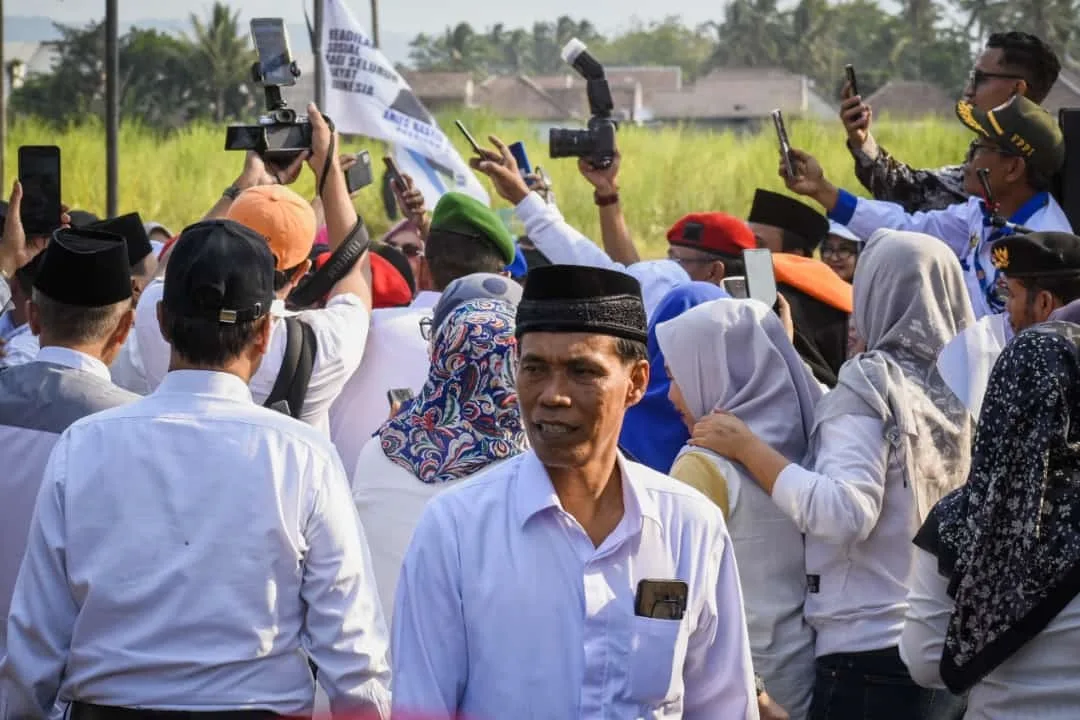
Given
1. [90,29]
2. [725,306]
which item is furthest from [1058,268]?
[90,29]

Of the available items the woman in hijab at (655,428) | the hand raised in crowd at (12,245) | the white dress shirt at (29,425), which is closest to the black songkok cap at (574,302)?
the white dress shirt at (29,425)

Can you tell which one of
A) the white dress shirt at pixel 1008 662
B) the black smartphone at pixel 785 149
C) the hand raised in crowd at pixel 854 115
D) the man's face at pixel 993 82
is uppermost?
the man's face at pixel 993 82

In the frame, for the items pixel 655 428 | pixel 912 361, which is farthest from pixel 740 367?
pixel 655 428

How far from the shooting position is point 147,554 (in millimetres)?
3186

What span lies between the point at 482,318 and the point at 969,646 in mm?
1401

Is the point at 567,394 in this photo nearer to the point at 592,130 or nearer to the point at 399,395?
the point at 399,395

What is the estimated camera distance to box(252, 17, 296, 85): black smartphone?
5.69 meters

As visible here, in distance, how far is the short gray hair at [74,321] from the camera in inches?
151

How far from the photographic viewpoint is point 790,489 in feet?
12.7

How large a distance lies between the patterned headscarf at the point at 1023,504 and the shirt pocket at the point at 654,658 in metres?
0.72

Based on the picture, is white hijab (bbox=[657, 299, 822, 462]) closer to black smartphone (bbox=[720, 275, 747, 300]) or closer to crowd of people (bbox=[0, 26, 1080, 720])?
crowd of people (bbox=[0, 26, 1080, 720])

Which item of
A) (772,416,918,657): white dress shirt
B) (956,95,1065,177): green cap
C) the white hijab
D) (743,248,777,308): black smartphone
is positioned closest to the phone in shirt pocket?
(772,416,918,657): white dress shirt

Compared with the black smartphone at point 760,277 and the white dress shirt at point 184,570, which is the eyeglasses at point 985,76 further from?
the white dress shirt at point 184,570

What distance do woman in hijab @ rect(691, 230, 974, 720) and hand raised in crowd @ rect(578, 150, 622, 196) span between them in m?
2.32
